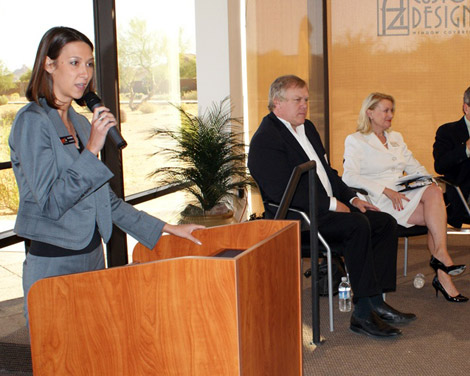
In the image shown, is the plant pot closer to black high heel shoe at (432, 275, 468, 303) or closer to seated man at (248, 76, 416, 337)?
seated man at (248, 76, 416, 337)

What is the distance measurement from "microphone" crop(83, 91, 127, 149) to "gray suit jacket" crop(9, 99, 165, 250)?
9 centimetres

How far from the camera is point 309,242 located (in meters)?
3.93

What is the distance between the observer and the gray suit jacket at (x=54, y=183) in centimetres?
178

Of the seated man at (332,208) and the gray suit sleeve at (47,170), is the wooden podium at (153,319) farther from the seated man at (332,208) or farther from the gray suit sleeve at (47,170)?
the seated man at (332,208)

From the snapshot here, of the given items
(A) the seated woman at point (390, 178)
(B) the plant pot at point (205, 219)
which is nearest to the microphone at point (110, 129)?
(A) the seated woman at point (390, 178)

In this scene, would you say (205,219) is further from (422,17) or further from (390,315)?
(422,17)

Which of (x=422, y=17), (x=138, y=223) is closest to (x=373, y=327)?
(x=138, y=223)

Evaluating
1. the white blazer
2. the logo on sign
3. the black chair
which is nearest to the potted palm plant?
the white blazer

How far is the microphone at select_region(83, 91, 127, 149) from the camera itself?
1902 millimetres

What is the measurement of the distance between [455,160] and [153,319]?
378 centimetres

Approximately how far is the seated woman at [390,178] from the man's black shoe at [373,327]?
2.69 feet

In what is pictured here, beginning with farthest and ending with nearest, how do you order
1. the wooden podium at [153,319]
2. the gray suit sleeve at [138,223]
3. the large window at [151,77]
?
the large window at [151,77], the gray suit sleeve at [138,223], the wooden podium at [153,319]

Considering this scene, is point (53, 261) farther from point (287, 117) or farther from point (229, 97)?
point (229, 97)

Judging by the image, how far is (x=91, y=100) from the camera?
1.99 m
